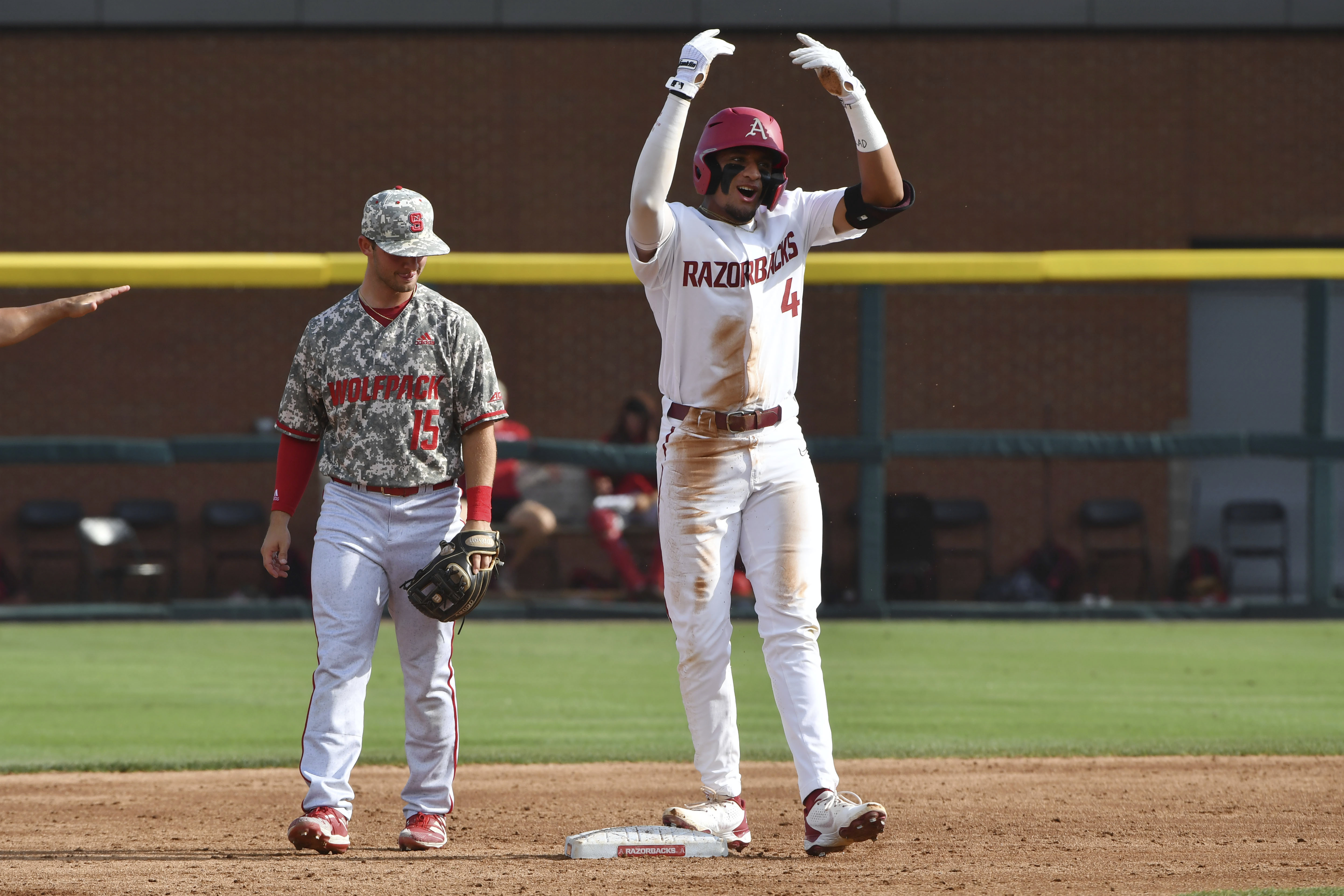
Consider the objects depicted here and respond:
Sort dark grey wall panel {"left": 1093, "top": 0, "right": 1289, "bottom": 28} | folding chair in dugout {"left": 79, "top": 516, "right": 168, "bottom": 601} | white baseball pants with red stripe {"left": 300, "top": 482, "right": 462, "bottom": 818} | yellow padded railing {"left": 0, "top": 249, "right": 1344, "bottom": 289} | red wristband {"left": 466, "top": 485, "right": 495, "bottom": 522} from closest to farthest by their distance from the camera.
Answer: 1. white baseball pants with red stripe {"left": 300, "top": 482, "right": 462, "bottom": 818}
2. red wristband {"left": 466, "top": 485, "right": 495, "bottom": 522}
3. yellow padded railing {"left": 0, "top": 249, "right": 1344, "bottom": 289}
4. folding chair in dugout {"left": 79, "top": 516, "right": 168, "bottom": 601}
5. dark grey wall panel {"left": 1093, "top": 0, "right": 1289, "bottom": 28}

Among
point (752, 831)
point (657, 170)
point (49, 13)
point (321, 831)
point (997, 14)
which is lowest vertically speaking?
point (752, 831)

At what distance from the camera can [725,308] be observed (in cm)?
398

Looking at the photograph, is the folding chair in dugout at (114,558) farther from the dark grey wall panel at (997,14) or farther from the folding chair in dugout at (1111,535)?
the dark grey wall panel at (997,14)

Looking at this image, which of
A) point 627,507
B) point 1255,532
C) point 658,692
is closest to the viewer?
point 658,692

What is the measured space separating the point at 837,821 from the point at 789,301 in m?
1.38

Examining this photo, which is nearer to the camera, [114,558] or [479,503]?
[479,503]

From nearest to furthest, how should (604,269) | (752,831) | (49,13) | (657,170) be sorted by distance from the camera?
(657,170), (752,831), (604,269), (49,13)

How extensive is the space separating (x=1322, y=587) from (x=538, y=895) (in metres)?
8.37

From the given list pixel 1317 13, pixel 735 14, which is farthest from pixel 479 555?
pixel 1317 13

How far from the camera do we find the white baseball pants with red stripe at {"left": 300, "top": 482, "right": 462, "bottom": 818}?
4.04 m

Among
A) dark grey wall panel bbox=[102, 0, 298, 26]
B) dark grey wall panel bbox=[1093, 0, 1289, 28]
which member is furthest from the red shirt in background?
dark grey wall panel bbox=[1093, 0, 1289, 28]

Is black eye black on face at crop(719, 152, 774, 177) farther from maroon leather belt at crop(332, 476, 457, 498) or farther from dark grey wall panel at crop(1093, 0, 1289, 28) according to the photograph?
dark grey wall panel at crop(1093, 0, 1289, 28)

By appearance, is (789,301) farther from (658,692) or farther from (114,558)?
(114,558)

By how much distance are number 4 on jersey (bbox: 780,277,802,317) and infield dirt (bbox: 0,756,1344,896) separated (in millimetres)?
1467
